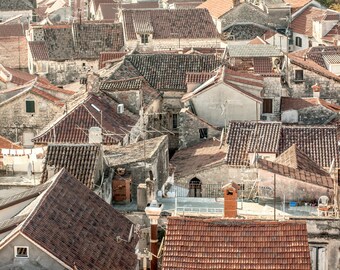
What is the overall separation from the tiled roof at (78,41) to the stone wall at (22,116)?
2126 centimetres

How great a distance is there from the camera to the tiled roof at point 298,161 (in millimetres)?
48250

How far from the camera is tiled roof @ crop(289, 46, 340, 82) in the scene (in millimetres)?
71062

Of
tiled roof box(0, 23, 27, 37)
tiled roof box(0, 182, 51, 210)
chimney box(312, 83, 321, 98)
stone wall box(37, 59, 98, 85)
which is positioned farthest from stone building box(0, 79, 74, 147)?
tiled roof box(0, 23, 27, 37)

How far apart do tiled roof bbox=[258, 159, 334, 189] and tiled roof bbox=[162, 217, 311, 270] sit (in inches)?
482

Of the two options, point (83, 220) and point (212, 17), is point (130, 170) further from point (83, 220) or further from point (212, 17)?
point (212, 17)

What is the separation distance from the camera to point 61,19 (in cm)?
11600

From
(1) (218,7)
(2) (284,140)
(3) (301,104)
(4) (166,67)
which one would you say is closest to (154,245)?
(2) (284,140)

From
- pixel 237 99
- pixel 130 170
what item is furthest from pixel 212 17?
pixel 130 170

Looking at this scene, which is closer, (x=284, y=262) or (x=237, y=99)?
(x=284, y=262)

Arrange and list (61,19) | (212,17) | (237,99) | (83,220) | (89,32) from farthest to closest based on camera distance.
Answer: (61,19) → (212,17) → (89,32) → (237,99) → (83,220)

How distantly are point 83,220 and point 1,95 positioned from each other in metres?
29.4

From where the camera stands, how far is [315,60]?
254ft

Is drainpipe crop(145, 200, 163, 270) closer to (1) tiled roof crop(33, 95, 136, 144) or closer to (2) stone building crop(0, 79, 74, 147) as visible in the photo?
(1) tiled roof crop(33, 95, 136, 144)

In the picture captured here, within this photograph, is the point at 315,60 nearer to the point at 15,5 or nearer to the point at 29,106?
the point at 29,106
